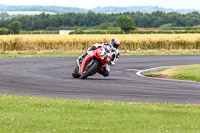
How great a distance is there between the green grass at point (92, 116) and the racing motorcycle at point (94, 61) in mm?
6242

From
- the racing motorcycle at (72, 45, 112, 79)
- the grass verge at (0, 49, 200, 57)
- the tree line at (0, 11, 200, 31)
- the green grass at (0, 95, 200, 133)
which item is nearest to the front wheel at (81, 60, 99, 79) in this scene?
the racing motorcycle at (72, 45, 112, 79)

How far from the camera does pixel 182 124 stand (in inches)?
417

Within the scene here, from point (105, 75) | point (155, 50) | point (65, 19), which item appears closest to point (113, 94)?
point (105, 75)

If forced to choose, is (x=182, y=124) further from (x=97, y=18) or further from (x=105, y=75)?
(x=97, y=18)

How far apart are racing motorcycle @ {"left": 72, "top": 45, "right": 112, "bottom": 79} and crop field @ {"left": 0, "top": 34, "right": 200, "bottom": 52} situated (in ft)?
70.2

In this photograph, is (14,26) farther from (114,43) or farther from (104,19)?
(114,43)

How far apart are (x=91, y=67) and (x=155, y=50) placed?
25.0m

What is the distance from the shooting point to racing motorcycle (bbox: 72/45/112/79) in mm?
20141

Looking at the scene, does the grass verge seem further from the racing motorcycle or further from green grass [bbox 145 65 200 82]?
the racing motorcycle

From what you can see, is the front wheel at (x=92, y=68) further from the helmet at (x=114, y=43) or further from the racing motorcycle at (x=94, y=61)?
the helmet at (x=114, y=43)

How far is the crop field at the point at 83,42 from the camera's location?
42719mm

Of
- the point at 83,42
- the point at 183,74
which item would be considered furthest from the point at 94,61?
the point at 83,42

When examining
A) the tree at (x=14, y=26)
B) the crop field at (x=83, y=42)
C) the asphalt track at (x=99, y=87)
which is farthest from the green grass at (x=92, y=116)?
the tree at (x=14, y=26)

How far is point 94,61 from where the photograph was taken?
20.4 meters
